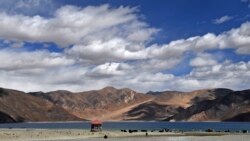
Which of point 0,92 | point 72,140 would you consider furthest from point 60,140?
point 0,92

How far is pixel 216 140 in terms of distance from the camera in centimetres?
9075

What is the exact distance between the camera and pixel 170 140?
91.1 metres

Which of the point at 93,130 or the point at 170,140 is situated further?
the point at 93,130

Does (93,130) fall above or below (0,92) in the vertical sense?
below

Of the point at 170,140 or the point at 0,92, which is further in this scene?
the point at 0,92

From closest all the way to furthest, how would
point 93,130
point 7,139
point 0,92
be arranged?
point 7,139
point 93,130
point 0,92

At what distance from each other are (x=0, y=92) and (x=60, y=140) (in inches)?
4162

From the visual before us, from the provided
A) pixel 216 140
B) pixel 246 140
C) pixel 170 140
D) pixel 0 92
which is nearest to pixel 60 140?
pixel 170 140

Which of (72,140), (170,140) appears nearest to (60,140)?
(72,140)

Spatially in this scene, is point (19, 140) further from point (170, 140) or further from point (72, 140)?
point (170, 140)

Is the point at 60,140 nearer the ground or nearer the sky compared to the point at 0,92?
nearer the ground

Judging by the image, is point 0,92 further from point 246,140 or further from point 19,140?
point 246,140

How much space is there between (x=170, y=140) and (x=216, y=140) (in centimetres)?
877

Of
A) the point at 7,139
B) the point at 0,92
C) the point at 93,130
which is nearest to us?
the point at 7,139
